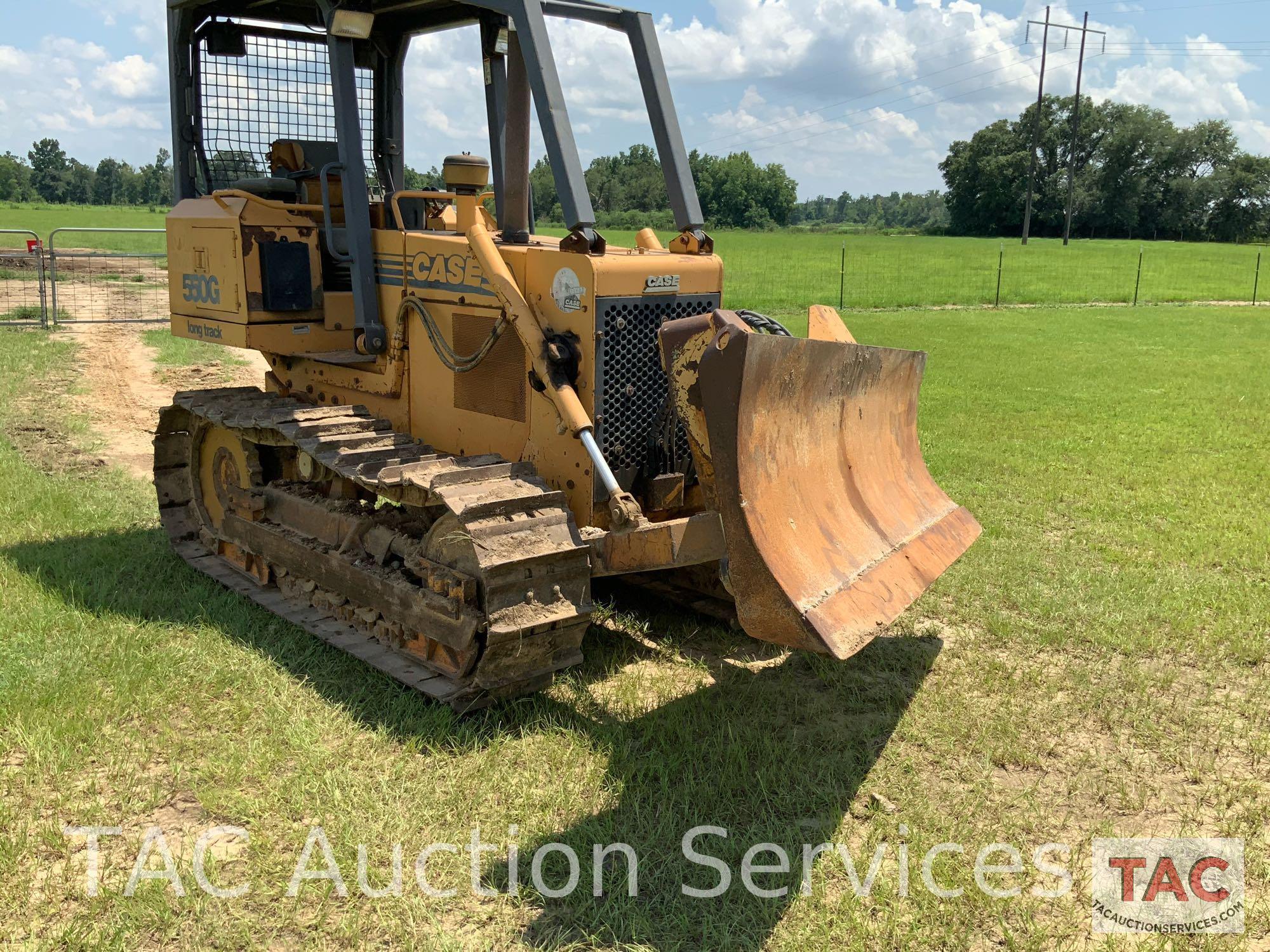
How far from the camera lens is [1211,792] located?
174 inches

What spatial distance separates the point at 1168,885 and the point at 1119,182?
8653 cm

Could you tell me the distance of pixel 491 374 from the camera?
5.76 metres

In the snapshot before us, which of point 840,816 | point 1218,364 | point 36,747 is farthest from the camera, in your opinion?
point 1218,364

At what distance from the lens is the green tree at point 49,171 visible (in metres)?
107

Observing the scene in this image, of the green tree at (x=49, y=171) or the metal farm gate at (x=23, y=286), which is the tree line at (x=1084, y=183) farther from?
the metal farm gate at (x=23, y=286)

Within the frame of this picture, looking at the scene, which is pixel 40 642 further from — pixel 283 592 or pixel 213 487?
pixel 213 487

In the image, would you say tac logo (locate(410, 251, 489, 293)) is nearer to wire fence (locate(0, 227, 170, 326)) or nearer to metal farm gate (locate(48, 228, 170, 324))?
wire fence (locate(0, 227, 170, 326))

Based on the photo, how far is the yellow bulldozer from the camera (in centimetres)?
443

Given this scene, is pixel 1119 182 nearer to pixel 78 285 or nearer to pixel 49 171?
pixel 78 285

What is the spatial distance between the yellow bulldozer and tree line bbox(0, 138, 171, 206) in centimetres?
9406

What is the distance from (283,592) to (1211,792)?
16.1 ft

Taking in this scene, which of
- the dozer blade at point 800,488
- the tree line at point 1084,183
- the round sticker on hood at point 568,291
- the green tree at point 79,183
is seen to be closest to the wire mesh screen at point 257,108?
the round sticker on hood at point 568,291

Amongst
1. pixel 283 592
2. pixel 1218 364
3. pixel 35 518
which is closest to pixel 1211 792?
pixel 283 592

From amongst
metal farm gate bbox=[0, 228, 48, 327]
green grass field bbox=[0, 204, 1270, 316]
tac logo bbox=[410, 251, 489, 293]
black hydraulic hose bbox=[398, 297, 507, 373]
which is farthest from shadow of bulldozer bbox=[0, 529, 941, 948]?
green grass field bbox=[0, 204, 1270, 316]
